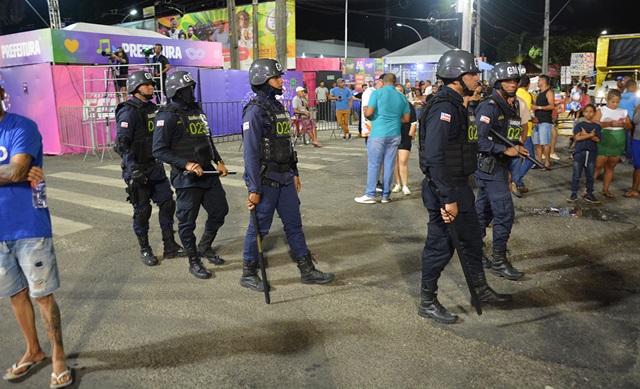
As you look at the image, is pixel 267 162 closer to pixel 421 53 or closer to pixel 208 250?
pixel 208 250

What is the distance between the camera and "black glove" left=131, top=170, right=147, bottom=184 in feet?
18.0

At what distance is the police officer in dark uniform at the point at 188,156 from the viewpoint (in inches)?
203

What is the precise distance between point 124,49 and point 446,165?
51.6 feet

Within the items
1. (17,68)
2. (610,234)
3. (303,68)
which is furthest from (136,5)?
(610,234)

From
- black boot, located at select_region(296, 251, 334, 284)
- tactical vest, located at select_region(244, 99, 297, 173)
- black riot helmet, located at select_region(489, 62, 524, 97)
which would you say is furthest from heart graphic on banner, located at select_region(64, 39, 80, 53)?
black riot helmet, located at select_region(489, 62, 524, 97)

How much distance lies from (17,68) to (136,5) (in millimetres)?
39171

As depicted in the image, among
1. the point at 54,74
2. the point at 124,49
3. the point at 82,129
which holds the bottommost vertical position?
the point at 82,129

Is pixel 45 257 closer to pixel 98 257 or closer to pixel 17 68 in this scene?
pixel 98 257

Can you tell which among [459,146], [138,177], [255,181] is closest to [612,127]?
[459,146]

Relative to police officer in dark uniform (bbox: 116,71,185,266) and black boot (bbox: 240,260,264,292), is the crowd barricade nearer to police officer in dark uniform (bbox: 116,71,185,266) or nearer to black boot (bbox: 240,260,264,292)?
police officer in dark uniform (bbox: 116,71,185,266)

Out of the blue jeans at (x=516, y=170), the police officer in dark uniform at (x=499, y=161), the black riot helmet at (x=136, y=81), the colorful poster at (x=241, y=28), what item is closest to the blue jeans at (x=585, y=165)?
the blue jeans at (x=516, y=170)

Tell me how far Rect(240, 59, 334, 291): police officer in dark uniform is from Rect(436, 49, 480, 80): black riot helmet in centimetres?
151

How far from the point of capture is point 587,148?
8656 millimetres

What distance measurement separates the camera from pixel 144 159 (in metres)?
5.65
